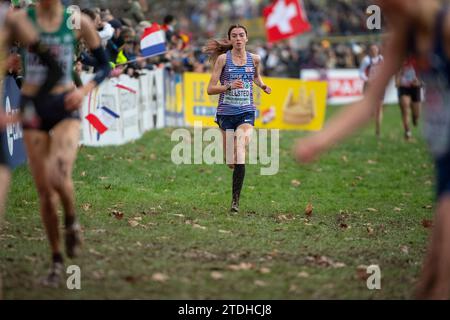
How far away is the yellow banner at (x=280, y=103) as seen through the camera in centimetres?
2291

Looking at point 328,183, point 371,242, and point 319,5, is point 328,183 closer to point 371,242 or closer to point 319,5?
point 371,242

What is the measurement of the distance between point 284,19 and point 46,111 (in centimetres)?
1836

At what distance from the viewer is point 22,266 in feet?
24.4

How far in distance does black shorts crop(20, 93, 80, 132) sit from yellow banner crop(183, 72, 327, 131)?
1585cm

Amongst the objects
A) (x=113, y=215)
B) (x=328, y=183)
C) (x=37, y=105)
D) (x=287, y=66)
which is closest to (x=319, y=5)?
(x=287, y=66)

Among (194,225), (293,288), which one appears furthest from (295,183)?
(293,288)

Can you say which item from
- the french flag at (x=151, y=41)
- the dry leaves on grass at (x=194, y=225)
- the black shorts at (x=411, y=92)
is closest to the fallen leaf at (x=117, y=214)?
the dry leaves on grass at (x=194, y=225)

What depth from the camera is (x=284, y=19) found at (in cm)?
2459

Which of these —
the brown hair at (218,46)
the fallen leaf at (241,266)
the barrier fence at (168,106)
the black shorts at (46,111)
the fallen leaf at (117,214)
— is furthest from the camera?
the barrier fence at (168,106)

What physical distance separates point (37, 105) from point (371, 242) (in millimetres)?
3959

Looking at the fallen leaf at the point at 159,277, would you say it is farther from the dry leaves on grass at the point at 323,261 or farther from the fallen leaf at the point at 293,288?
the dry leaves on grass at the point at 323,261
